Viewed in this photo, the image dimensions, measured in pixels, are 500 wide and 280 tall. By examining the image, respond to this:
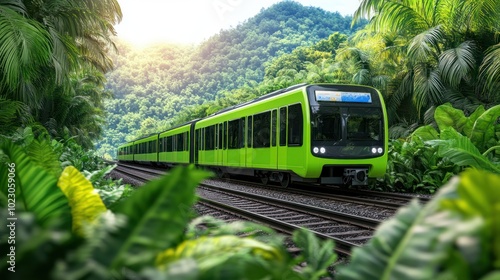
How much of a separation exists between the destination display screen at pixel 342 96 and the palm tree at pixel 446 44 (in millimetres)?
6025

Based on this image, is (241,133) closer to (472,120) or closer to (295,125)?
(295,125)

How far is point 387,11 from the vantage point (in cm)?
1908

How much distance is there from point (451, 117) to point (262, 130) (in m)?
4.89

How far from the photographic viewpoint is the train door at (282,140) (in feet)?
40.7

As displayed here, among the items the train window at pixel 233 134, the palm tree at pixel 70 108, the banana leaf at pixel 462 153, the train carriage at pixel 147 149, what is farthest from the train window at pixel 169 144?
the banana leaf at pixel 462 153

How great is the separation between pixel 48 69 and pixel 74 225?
1365cm

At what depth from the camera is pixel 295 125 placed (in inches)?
470

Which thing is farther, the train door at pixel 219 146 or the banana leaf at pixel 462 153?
the train door at pixel 219 146

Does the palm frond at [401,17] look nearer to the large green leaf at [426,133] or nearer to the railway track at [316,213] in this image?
the large green leaf at [426,133]

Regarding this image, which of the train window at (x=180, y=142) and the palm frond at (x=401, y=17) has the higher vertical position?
the palm frond at (x=401, y=17)

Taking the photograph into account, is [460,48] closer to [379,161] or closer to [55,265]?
[379,161]

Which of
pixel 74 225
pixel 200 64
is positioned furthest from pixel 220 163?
pixel 200 64

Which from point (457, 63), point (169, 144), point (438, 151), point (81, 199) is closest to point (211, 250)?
point (81, 199)

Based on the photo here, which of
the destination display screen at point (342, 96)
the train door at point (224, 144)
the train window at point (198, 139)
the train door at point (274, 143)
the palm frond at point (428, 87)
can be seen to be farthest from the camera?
the train window at point (198, 139)
